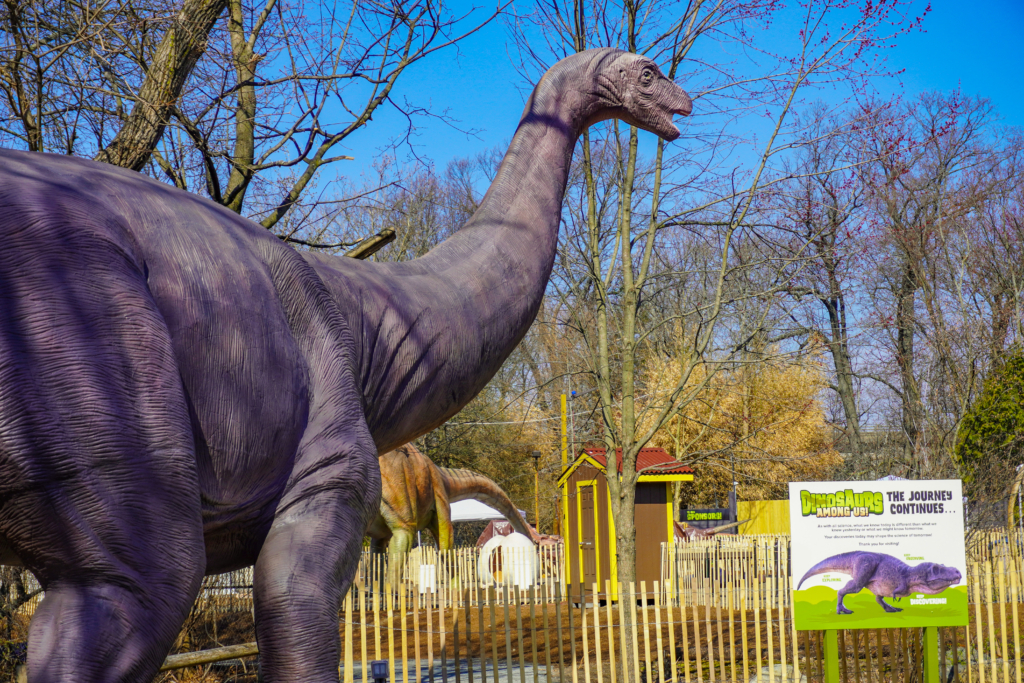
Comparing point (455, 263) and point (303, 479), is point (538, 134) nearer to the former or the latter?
point (455, 263)

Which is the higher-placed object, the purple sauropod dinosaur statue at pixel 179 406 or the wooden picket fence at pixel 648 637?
the purple sauropod dinosaur statue at pixel 179 406

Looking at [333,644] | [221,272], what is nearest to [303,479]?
[333,644]

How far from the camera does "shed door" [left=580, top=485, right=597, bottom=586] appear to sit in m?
17.5

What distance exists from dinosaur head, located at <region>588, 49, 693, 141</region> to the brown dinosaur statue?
10.5m

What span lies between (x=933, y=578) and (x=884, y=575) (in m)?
0.39

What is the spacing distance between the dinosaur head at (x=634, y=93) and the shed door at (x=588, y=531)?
14498mm

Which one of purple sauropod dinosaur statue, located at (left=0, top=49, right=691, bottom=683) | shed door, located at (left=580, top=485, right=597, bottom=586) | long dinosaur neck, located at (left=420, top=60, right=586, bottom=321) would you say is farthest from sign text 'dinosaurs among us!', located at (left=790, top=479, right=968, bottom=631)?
shed door, located at (left=580, top=485, right=597, bottom=586)

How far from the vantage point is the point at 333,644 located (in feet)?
7.15

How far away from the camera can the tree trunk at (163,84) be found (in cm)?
573

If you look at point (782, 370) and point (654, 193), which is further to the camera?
point (782, 370)

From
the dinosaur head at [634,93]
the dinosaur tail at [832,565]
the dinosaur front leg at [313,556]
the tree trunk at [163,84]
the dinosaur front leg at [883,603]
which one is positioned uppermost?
the tree trunk at [163,84]

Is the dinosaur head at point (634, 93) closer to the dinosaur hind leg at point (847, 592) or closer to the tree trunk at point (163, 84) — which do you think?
the tree trunk at point (163, 84)

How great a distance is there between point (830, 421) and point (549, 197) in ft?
108

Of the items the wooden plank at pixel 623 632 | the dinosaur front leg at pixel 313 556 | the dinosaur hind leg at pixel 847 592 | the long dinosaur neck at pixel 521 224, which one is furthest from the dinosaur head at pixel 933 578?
the dinosaur front leg at pixel 313 556
